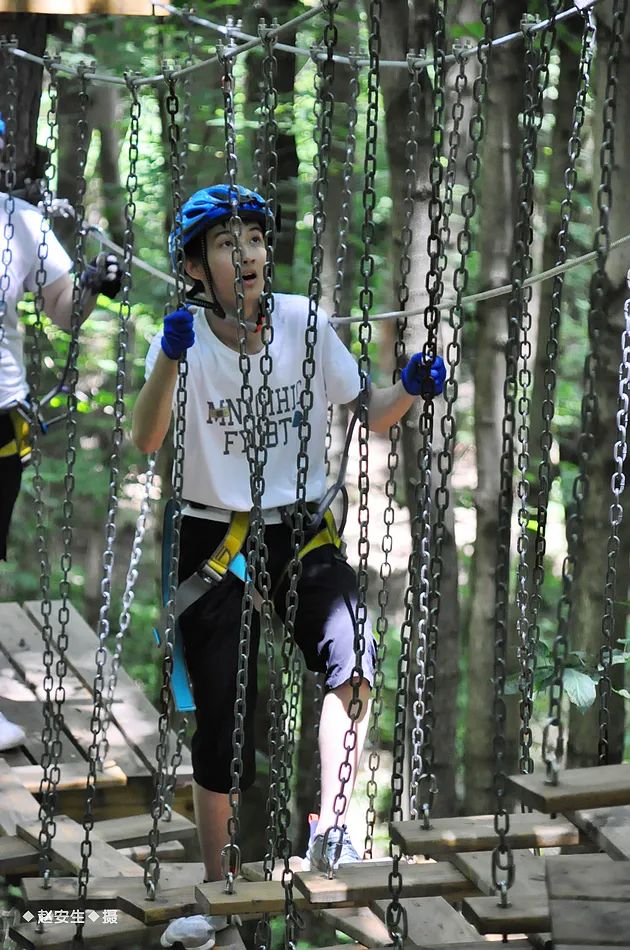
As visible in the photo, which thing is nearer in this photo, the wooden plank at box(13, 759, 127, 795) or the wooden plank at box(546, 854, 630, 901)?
the wooden plank at box(546, 854, 630, 901)

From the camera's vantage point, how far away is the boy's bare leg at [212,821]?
302cm

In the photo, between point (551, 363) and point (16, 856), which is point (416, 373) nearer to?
point (551, 363)

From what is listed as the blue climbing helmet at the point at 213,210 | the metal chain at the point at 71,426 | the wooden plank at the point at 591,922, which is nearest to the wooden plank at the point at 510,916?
the wooden plank at the point at 591,922

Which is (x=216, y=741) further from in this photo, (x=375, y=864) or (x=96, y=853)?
(x=96, y=853)

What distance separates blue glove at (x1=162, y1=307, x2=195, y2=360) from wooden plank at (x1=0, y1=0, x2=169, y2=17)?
76.2 inches

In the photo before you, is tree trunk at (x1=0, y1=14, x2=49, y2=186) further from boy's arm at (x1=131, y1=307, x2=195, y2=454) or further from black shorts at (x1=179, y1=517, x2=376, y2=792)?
black shorts at (x1=179, y1=517, x2=376, y2=792)

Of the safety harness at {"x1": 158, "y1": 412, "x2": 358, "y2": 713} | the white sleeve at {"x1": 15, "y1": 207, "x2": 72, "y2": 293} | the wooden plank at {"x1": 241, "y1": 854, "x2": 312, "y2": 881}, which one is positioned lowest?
the wooden plank at {"x1": 241, "y1": 854, "x2": 312, "y2": 881}

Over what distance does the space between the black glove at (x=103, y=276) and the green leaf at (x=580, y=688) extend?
5.29ft

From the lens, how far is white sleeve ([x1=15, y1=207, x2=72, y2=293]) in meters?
3.81

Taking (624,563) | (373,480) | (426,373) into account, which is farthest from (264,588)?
(373,480)

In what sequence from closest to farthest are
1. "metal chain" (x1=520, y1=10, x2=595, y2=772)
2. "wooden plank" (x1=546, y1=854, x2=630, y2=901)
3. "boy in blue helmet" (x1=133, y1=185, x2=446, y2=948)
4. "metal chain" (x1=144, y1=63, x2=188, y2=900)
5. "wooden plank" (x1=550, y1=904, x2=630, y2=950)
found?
"wooden plank" (x1=550, y1=904, x2=630, y2=950)
"wooden plank" (x1=546, y1=854, x2=630, y2=901)
"metal chain" (x1=520, y1=10, x2=595, y2=772)
"metal chain" (x1=144, y1=63, x2=188, y2=900)
"boy in blue helmet" (x1=133, y1=185, x2=446, y2=948)

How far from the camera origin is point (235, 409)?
9.91ft

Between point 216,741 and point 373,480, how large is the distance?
4.55 m

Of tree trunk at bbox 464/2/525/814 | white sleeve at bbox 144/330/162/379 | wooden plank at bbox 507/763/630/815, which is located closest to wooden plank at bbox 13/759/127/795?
white sleeve at bbox 144/330/162/379
